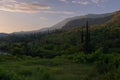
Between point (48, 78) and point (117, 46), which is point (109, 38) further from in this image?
point (48, 78)

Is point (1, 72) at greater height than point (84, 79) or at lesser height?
greater

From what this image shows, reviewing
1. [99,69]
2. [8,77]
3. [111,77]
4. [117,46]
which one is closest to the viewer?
[8,77]

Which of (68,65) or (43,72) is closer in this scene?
(43,72)

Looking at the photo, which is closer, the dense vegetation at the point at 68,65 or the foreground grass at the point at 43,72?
the foreground grass at the point at 43,72

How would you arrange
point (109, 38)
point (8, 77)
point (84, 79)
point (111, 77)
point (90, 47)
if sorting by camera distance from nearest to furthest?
point (8, 77) < point (111, 77) < point (84, 79) < point (90, 47) < point (109, 38)

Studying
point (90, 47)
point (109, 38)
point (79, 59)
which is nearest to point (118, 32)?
point (109, 38)

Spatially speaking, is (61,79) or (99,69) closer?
(61,79)

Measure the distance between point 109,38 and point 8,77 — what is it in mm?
57378

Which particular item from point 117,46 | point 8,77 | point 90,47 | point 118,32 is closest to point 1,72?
point 8,77

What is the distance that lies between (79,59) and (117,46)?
963 inches

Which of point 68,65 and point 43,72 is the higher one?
point 43,72

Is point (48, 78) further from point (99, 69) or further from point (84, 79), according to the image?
point (99, 69)

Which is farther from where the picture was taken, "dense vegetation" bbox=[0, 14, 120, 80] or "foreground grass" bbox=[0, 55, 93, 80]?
"dense vegetation" bbox=[0, 14, 120, 80]

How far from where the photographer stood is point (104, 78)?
17.0 m
